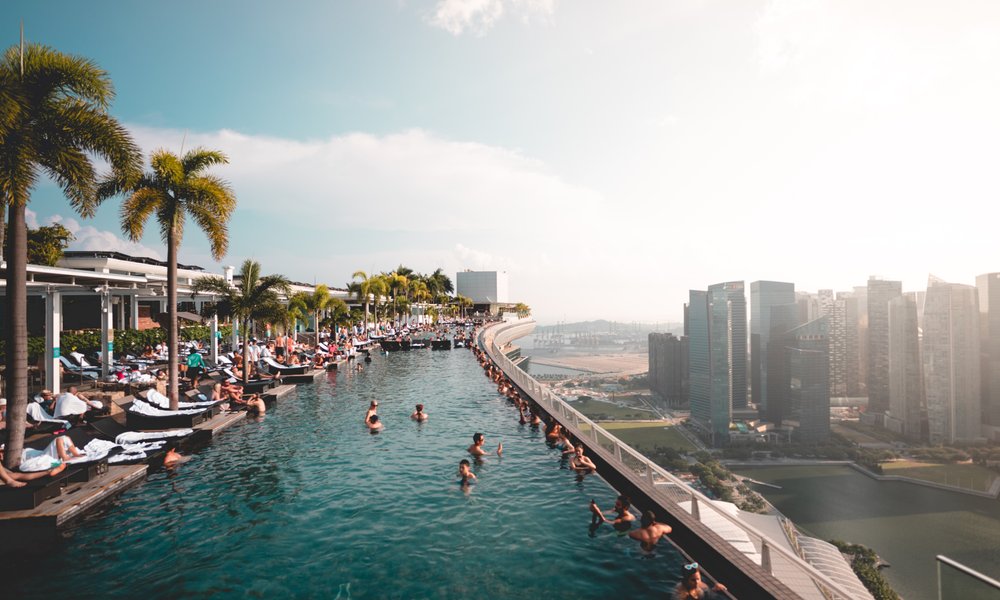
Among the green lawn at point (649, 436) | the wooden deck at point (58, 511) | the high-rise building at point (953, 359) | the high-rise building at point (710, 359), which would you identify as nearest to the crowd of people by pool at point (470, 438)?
the wooden deck at point (58, 511)

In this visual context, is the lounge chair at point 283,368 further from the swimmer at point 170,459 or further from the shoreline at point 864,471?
the shoreline at point 864,471

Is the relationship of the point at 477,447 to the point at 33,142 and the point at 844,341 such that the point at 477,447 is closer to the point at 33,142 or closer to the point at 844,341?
the point at 33,142

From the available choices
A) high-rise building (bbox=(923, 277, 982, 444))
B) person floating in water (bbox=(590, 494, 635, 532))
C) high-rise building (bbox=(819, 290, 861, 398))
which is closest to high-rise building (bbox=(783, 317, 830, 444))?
high-rise building (bbox=(923, 277, 982, 444))

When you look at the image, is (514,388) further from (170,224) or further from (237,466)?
(170,224)

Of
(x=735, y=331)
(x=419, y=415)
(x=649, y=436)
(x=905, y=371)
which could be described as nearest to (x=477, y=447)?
(x=419, y=415)

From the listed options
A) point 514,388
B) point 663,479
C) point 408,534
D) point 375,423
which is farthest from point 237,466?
point 514,388

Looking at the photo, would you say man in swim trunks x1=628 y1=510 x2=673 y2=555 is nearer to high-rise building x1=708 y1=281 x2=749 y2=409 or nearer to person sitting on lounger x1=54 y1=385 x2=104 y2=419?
person sitting on lounger x1=54 y1=385 x2=104 y2=419
